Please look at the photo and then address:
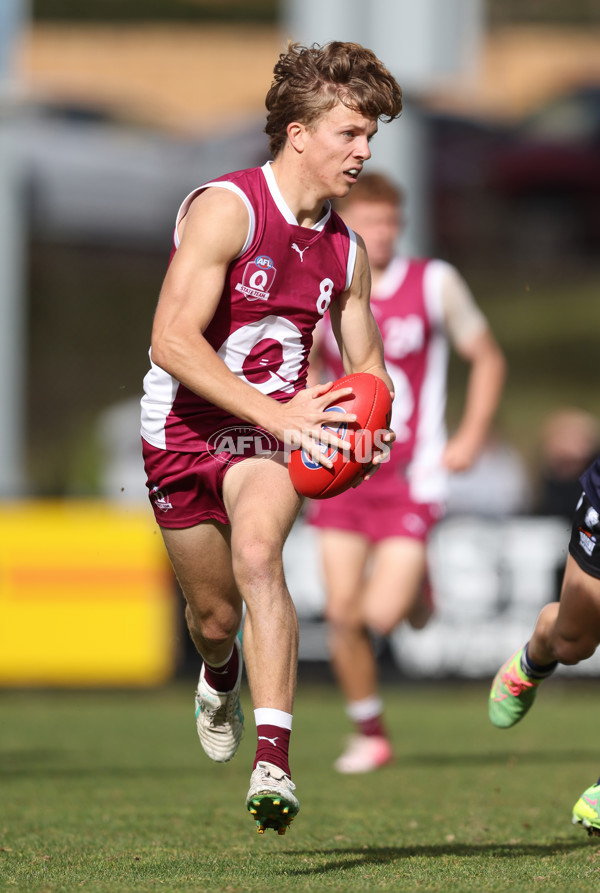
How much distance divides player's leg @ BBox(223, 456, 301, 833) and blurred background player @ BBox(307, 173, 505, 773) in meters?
2.98

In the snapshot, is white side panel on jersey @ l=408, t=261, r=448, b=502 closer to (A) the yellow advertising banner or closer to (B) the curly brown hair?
(B) the curly brown hair

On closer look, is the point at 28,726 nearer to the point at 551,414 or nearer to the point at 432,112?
the point at 432,112

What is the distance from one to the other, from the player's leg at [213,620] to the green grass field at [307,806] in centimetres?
40

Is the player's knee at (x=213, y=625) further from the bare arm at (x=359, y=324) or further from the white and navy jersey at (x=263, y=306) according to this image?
the bare arm at (x=359, y=324)

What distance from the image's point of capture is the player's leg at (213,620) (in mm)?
4961

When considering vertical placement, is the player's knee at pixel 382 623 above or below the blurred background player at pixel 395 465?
below

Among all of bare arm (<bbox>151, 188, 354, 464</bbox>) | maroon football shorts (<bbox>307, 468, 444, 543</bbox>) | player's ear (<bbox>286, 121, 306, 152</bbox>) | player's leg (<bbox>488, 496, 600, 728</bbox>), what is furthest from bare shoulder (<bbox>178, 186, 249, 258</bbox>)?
maroon football shorts (<bbox>307, 468, 444, 543</bbox>)

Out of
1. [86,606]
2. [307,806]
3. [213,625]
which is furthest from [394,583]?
[86,606]

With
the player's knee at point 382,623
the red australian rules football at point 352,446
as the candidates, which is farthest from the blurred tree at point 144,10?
the red australian rules football at point 352,446

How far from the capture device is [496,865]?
4.52 m

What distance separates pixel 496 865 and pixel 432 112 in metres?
12.3

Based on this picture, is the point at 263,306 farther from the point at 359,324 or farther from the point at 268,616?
the point at 268,616

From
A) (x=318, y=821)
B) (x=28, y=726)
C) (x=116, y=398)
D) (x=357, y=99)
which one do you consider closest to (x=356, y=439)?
(x=357, y=99)

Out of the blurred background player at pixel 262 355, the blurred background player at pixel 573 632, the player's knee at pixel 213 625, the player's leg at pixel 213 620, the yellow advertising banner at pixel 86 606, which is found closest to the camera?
the blurred background player at pixel 262 355
